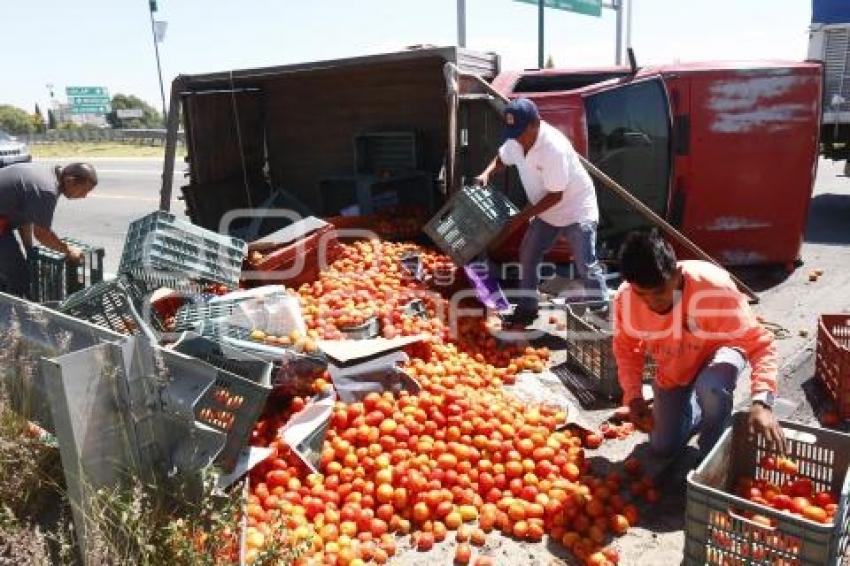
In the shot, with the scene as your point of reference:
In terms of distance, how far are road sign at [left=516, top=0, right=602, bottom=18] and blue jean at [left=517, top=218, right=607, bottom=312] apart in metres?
16.0

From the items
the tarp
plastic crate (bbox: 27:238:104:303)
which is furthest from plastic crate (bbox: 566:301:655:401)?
the tarp

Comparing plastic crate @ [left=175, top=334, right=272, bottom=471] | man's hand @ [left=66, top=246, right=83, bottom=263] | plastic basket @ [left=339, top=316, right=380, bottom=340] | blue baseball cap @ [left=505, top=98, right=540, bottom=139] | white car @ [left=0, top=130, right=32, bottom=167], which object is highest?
blue baseball cap @ [left=505, top=98, right=540, bottom=139]

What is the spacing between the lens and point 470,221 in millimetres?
6590

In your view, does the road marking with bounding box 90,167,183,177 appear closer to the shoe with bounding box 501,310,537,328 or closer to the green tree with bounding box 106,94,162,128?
the shoe with bounding box 501,310,537,328

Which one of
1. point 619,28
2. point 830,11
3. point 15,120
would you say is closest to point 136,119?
point 15,120

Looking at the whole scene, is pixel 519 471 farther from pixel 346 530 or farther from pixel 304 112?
pixel 304 112

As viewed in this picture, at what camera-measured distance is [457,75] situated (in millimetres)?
7176

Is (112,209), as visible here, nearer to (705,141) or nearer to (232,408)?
(705,141)

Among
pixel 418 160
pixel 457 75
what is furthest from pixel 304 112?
pixel 457 75

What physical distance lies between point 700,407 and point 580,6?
1966cm

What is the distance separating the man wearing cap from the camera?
5789mm

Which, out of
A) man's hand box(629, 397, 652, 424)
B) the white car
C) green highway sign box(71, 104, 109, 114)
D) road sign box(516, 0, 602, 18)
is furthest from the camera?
green highway sign box(71, 104, 109, 114)

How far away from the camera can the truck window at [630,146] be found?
714 cm

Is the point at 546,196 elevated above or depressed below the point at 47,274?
above
